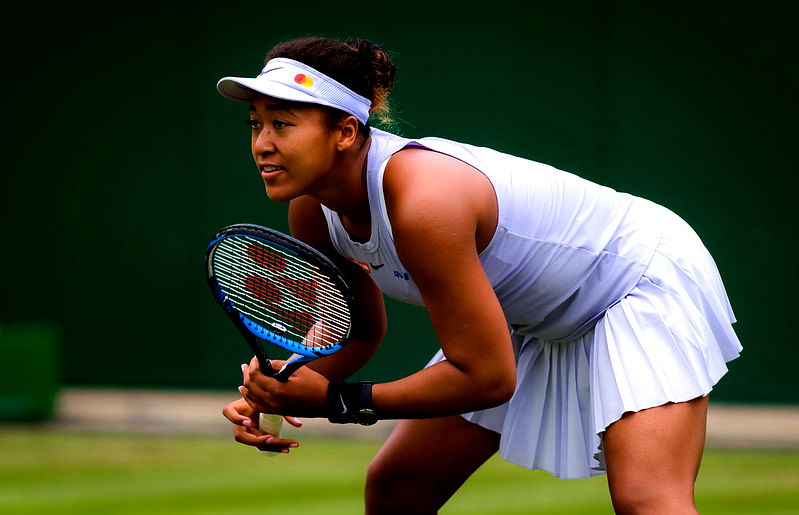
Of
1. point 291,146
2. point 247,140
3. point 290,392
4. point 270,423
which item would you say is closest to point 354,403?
point 290,392

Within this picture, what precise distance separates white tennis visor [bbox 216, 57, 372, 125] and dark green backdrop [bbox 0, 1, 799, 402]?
483 cm

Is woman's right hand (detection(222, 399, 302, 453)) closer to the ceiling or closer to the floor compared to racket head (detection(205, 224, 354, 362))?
closer to the floor

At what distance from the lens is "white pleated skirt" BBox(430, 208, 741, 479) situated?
9.51ft

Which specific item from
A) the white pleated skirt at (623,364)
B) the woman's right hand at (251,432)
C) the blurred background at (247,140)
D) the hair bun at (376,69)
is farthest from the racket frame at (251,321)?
the blurred background at (247,140)

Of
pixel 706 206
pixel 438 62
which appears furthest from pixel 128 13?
pixel 706 206

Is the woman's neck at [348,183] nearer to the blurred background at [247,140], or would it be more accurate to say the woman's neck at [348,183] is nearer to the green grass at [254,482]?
the green grass at [254,482]

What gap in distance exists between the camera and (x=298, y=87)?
2.81m

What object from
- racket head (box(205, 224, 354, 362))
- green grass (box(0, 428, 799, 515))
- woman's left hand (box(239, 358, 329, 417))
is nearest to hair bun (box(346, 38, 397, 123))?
racket head (box(205, 224, 354, 362))

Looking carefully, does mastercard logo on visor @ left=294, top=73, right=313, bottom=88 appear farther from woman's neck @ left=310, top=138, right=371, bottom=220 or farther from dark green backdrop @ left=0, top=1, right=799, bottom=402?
dark green backdrop @ left=0, top=1, right=799, bottom=402

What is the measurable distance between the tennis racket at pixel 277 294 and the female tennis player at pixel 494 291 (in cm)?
6

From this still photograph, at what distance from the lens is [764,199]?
7.57m

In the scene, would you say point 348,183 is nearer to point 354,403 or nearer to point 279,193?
point 279,193

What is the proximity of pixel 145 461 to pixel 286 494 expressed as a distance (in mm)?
1068

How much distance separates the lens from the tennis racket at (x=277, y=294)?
2.82m
